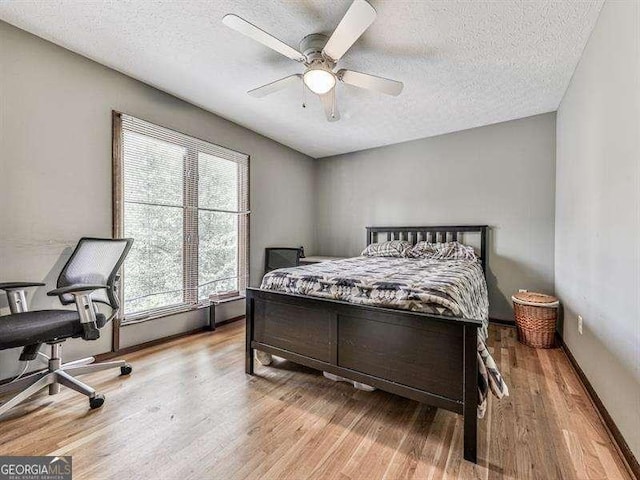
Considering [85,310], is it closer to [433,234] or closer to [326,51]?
[326,51]

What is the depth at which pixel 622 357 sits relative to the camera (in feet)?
4.85

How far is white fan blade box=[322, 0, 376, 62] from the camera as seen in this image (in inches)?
59.6

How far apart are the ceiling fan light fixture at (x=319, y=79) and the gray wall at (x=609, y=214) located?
1587mm

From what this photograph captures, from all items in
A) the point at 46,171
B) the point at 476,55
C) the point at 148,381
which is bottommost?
the point at 148,381

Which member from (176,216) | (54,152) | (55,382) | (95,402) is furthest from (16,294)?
(176,216)

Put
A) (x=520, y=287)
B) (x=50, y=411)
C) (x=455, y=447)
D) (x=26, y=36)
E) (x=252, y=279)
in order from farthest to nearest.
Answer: (x=252, y=279), (x=520, y=287), (x=26, y=36), (x=50, y=411), (x=455, y=447)

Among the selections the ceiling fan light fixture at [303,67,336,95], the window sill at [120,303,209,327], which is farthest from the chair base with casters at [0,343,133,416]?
the ceiling fan light fixture at [303,67,336,95]

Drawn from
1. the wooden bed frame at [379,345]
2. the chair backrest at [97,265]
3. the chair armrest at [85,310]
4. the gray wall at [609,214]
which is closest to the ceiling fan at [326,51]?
the gray wall at [609,214]

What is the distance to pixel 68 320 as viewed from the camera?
1752mm

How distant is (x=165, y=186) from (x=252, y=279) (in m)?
1.60

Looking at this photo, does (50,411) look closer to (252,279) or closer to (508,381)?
(252,279)

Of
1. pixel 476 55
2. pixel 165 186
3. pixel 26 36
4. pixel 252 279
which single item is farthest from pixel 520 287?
pixel 26 36

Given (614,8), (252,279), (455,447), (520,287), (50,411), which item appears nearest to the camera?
(455,447)

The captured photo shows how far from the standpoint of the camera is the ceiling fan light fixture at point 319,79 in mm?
1996
